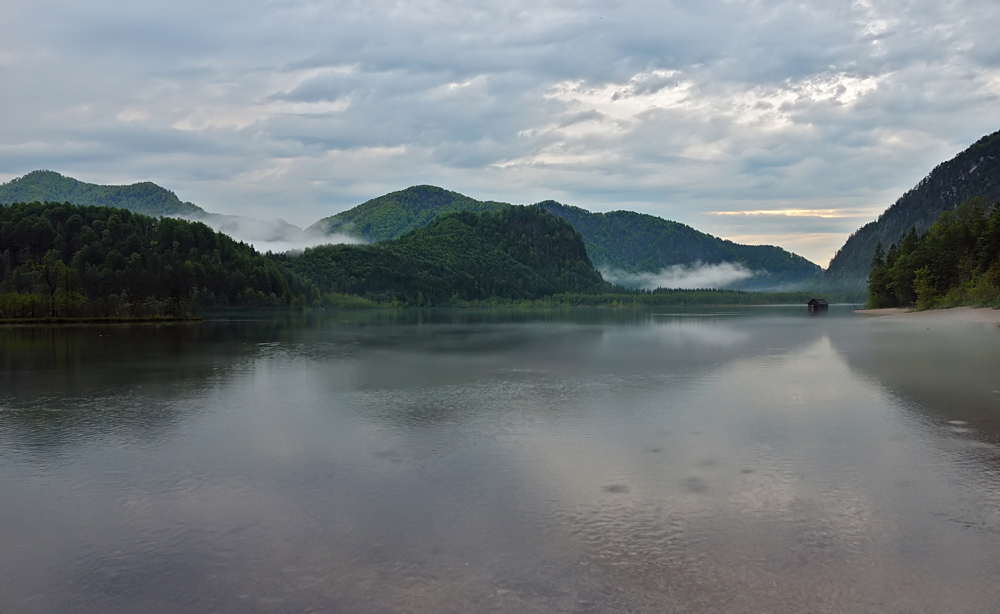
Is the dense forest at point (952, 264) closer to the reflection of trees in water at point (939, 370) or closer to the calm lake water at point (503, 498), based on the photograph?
the reflection of trees in water at point (939, 370)

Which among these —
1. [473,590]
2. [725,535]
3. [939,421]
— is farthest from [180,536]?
[939,421]

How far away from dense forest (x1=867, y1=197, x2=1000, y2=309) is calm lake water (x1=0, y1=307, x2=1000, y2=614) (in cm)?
10432

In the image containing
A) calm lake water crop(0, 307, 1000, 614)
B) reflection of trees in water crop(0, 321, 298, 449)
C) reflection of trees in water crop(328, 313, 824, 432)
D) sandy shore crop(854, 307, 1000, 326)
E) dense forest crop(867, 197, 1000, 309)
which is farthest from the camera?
dense forest crop(867, 197, 1000, 309)

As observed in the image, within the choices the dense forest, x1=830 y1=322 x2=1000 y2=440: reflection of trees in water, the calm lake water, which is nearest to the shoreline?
Result: the calm lake water

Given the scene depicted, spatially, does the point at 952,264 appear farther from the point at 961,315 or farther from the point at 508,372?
the point at 508,372

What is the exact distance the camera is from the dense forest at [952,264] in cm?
12150

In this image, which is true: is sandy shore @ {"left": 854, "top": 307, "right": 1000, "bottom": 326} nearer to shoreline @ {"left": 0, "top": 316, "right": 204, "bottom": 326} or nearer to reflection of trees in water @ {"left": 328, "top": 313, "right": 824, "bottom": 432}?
reflection of trees in water @ {"left": 328, "top": 313, "right": 824, "bottom": 432}

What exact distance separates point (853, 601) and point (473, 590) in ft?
20.2

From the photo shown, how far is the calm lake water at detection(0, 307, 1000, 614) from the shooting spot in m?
11.7

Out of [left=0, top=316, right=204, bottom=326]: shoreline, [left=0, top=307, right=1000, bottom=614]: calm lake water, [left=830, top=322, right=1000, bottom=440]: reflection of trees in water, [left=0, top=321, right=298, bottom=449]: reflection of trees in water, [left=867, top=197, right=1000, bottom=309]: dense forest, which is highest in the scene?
[left=867, top=197, right=1000, bottom=309]: dense forest

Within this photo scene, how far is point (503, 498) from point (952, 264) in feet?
502

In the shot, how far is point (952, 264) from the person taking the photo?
5468 inches

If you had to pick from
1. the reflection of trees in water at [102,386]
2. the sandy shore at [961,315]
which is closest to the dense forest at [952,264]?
the sandy shore at [961,315]

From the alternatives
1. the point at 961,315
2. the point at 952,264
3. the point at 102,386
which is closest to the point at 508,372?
the point at 102,386
